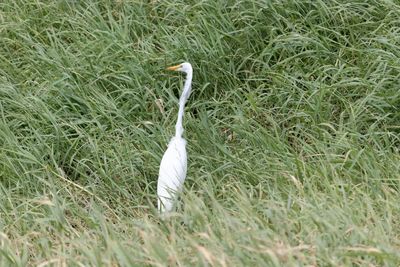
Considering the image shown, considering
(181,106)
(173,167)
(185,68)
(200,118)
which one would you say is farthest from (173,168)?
(200,118)

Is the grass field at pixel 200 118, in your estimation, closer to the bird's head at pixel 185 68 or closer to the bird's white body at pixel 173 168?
the bird's white body at pixel 173 168

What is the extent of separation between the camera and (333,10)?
5523 millimetres

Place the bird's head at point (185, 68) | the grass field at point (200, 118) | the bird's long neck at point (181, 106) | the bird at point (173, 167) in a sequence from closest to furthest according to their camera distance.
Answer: the grass field at point (200, 118)
the bird at point (173, 167)
the bird's long neck at point (181, 106)
the bird's head at point (185, 68)

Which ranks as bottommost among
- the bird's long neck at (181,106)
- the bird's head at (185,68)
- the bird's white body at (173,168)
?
the bird's white body at (173,168)

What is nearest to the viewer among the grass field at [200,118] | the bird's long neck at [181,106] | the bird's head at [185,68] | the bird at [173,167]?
the grass field at [200,118]

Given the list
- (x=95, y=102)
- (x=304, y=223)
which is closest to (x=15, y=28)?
(x=95, y=102)

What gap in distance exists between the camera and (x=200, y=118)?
16.8ft

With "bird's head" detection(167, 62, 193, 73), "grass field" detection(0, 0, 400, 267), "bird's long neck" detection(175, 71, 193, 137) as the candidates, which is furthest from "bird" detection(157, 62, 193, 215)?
"bird's head" detection(167, 62, 193, 73)

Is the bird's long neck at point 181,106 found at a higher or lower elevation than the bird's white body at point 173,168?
higher

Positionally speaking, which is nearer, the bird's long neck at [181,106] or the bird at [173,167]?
the bird at [173,167]

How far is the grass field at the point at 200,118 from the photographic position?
11.3 feet

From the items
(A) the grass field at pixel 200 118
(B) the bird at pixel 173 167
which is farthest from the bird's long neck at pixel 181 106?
(A) the grass field at pixel 200 118

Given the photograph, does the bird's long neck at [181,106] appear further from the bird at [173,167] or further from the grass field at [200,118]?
the grass field at [200,118]

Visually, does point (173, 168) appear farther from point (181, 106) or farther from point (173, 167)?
point (181, 106)
